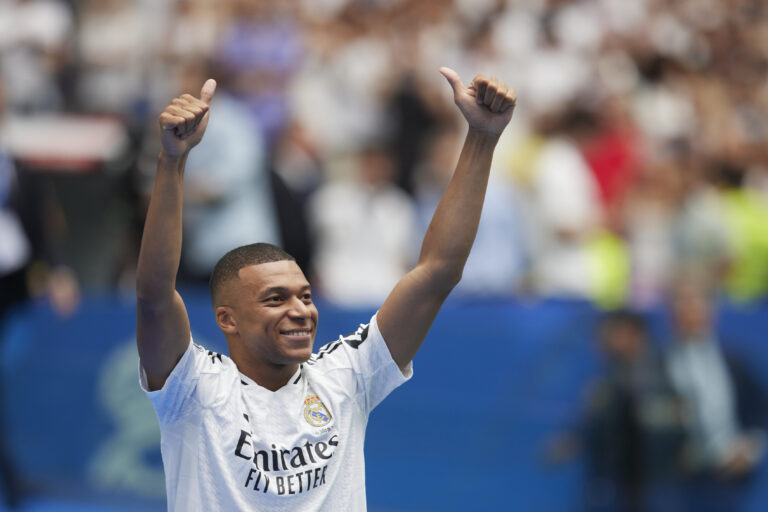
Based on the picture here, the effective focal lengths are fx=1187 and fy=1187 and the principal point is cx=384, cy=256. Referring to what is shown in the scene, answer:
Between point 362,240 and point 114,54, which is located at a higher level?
point 114,54

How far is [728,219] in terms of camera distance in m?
7.96

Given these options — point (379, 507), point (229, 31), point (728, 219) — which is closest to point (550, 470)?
point (379, 507)

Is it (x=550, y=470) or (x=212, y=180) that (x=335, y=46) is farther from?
(x=550, y=470)

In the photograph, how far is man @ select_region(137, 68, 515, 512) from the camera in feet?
10.8

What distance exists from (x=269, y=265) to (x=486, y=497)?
4.33m

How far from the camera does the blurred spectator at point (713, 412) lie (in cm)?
688

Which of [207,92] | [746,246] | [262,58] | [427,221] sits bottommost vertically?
[207,92]

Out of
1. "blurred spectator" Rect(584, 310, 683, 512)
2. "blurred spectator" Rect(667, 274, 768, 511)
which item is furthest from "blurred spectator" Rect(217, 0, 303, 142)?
"blurred spectator" Rect(667, 274, 768, 511)

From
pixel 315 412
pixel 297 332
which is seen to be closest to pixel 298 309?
pixel 297 332

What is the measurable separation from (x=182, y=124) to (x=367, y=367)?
1.00 metres

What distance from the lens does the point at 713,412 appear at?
22.7ft

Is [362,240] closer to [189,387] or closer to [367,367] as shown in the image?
[367,367]

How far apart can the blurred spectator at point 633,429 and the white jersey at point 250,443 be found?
368 cm

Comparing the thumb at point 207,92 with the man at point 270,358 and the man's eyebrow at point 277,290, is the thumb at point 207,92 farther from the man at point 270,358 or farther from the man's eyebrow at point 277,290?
the man's eyebrow at point 277,290
